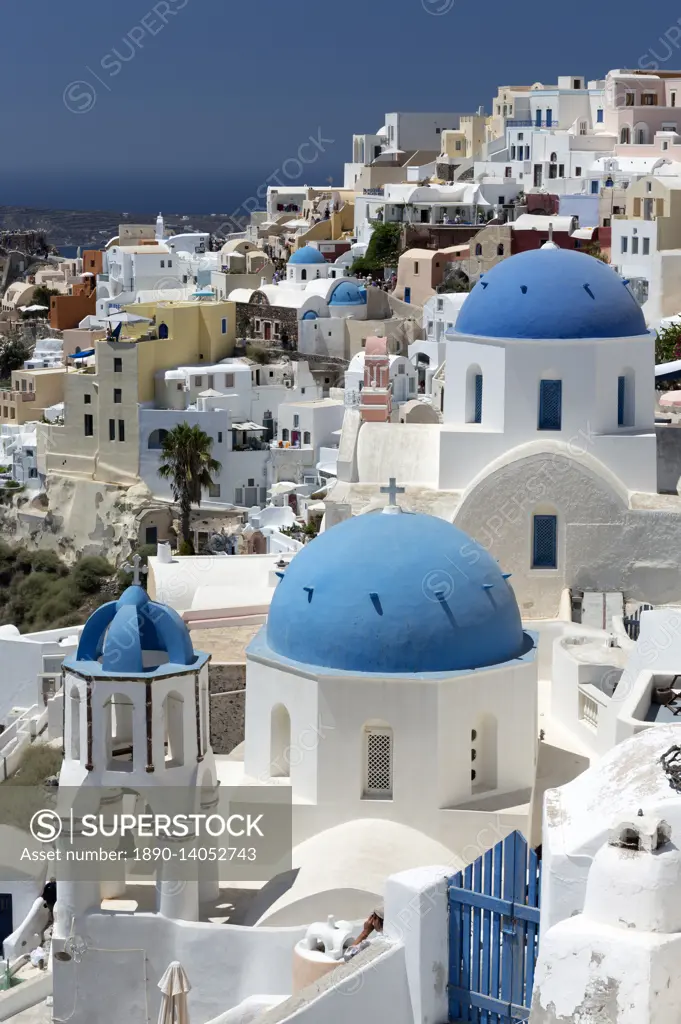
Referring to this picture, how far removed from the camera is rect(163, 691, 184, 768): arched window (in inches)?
602

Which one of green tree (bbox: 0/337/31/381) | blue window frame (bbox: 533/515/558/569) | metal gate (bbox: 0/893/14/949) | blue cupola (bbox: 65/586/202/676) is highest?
green tree (bbox: 0/337/31/381)

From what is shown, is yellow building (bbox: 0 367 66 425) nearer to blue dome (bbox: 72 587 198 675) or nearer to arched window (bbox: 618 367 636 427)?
arched window (bbox: 618 367 636 427)

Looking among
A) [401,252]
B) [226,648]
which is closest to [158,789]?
[226,648]

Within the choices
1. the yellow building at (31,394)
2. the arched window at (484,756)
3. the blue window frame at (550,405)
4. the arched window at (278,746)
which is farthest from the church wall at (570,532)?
the yellow building at (31,394)

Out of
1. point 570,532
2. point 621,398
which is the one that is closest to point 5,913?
point 570,532

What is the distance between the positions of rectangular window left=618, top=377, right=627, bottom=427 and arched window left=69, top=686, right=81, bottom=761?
812 cm

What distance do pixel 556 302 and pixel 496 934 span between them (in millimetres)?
8948

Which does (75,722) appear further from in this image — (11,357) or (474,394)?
(11,357)

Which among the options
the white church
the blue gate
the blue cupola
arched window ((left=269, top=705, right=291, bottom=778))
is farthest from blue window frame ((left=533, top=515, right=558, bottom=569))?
the blue gate

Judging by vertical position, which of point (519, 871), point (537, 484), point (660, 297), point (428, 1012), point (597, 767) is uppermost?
point (660, 297)

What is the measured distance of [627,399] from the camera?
67.3ft

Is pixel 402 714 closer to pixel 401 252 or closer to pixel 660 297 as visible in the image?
pixel 660 297

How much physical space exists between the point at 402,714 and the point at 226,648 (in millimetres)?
6237

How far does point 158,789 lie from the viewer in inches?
593
